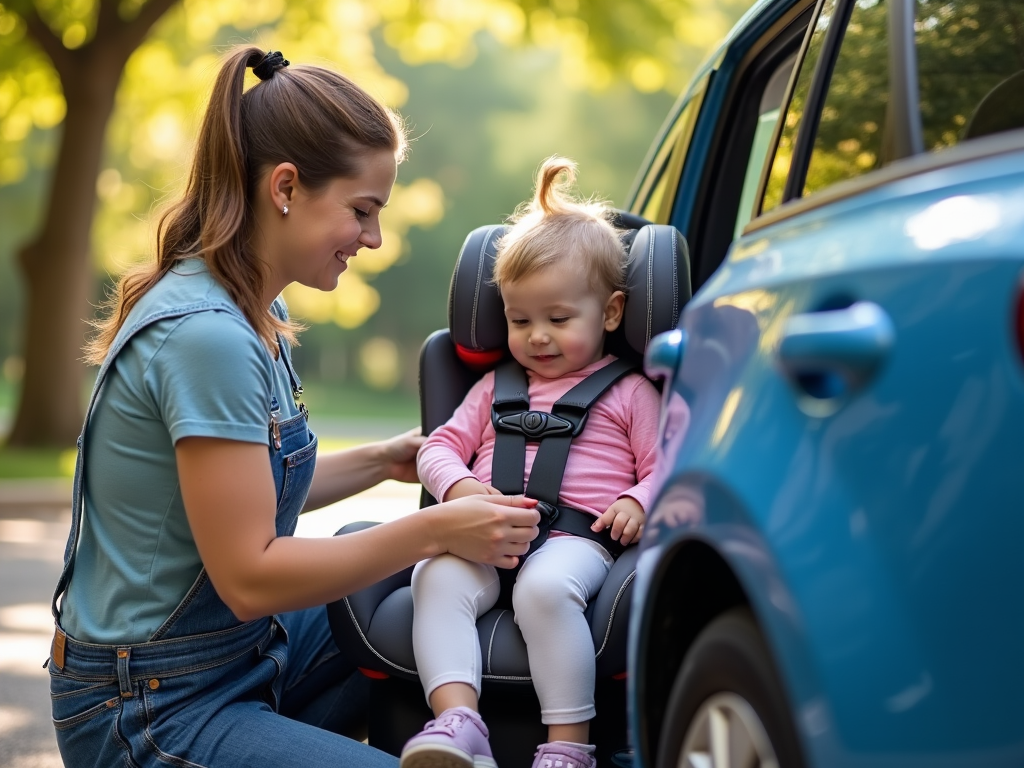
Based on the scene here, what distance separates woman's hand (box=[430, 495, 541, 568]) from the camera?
2590 mm

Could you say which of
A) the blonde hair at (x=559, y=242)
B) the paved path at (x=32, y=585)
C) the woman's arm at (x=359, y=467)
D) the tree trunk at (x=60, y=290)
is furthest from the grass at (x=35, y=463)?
the blonde hair at (x=559, y=242)

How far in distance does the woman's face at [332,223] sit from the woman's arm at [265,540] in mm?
503

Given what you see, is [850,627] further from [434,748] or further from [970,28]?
[434,748]

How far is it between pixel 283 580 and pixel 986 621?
1486 mm

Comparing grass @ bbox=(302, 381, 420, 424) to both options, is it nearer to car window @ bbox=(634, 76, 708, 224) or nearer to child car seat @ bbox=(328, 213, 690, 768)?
car window @ bbox=(634, 76, 708, 224)

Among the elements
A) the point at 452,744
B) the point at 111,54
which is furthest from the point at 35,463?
the point at 452,744

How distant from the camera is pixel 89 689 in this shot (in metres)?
2.47

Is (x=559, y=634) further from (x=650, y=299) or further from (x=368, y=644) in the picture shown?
(x=650, y=299)

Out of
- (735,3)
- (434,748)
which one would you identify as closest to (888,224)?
(434,748)

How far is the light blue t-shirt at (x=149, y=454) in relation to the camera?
2379 mm

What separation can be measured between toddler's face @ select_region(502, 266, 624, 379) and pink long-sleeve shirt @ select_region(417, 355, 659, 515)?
73 millimetres

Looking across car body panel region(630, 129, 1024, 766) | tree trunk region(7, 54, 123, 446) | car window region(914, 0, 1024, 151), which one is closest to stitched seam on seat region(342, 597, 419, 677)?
car body panel region(630, 129, 1024, 766)

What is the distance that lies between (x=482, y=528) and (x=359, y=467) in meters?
0.90

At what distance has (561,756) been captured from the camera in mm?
2490
